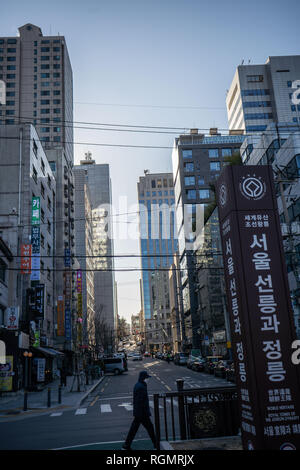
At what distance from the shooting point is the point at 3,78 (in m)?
94.4

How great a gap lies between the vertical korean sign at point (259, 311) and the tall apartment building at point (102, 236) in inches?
5656

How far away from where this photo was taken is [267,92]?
9594 centimetres

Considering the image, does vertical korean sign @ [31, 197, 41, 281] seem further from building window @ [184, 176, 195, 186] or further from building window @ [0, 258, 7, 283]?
building window @ [184, 176, 195, 186]

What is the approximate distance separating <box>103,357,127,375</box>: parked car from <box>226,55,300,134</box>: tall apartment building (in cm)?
Result: 6174

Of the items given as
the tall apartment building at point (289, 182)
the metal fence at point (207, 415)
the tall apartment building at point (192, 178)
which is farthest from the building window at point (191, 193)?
the metal fence at point (207, 415)

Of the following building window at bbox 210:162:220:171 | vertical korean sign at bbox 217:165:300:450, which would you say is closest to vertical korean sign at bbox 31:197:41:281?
vertical korean sign at bbox 217:165:300:450

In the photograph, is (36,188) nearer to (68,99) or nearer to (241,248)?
(241,248)

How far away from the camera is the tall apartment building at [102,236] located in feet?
533

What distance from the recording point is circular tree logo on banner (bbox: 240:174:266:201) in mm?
8148

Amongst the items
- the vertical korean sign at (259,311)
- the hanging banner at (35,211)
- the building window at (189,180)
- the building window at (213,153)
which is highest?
the building window at (213,153)

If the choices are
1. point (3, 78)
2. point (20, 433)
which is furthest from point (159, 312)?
point (20, 433)

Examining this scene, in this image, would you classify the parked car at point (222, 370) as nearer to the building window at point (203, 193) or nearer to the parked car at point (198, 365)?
the parked car at point (198, 365)

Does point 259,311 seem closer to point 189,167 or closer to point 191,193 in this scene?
point 191,193
